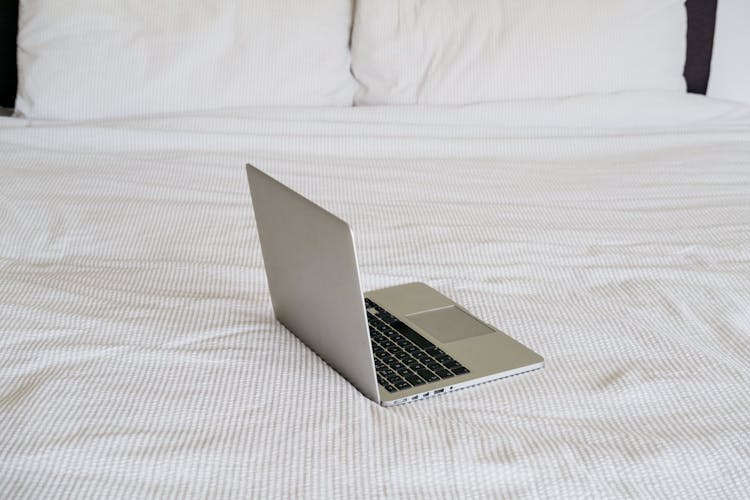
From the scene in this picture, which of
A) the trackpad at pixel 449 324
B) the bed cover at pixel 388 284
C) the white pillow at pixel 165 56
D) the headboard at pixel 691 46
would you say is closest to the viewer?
the bed cover at pixel 388 284

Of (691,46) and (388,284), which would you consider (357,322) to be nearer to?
(388,284)

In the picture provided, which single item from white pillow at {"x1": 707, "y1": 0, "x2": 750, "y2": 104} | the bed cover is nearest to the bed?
the bed cover

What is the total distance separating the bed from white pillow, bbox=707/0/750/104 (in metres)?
0.38

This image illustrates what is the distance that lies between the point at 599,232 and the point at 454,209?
258 mm

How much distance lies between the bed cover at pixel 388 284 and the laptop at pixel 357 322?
0.07ft

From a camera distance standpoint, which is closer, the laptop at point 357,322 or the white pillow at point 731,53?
the laptop at point 357,322

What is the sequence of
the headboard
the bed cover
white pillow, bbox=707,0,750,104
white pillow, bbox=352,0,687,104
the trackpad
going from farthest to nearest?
white pillow, bbox=707,0,750,104, the headboard, white pillow, bbox=352,0,687,104, the trackpad, the bed cover

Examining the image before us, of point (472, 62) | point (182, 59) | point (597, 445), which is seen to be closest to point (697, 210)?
point (472, 62)

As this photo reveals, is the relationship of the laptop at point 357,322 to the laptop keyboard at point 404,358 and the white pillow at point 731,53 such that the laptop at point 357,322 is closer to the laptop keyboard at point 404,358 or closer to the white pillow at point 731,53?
the laptop keyboard at point 404,358

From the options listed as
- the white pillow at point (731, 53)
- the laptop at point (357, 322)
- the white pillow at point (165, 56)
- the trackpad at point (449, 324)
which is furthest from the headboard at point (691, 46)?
the trackpad at point (449, 324)

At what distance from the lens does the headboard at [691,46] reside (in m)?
2.33

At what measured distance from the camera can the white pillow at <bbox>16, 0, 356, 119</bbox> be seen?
6.74ft

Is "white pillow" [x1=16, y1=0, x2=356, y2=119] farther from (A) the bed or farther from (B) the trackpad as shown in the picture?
(B) the trackpad

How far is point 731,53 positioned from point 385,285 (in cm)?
167
